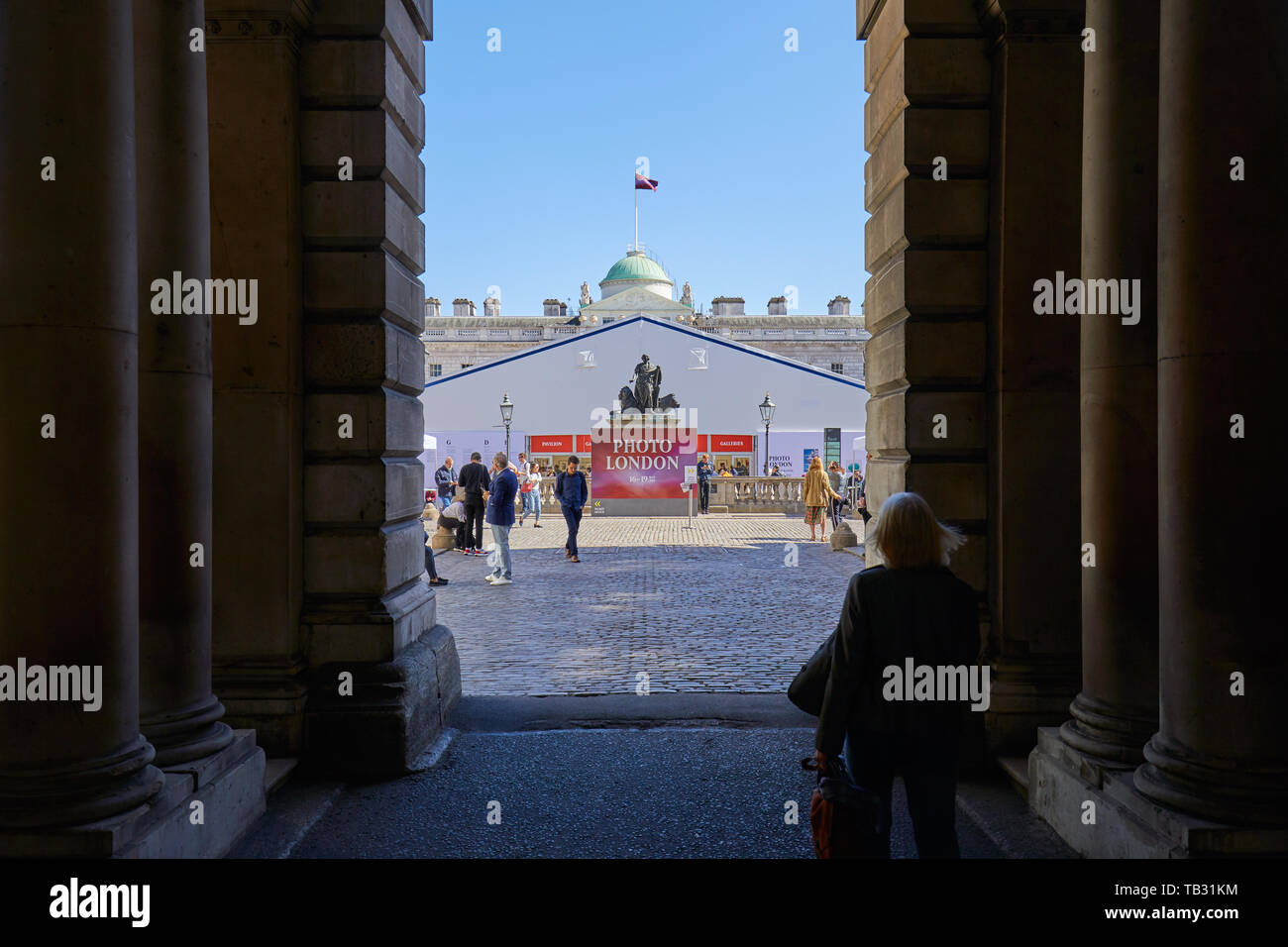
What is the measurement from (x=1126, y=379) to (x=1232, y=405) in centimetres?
91

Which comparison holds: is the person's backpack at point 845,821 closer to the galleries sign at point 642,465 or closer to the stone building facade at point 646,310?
the galleries sign at point 642,465

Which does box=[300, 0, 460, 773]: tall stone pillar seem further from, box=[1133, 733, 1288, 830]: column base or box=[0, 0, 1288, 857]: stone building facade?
box=[1133, 733, 1288, 830]: column base

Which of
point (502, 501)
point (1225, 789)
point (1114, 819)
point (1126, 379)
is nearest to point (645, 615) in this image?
point (502, 501)

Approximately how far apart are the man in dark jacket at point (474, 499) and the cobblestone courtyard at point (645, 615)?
1.35ft

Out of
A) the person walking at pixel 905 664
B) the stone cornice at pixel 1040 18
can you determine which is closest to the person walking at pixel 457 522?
the stone cornice at pixel 1040 18

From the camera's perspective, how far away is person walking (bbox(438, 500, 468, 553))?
18703 mm

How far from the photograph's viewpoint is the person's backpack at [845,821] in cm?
283

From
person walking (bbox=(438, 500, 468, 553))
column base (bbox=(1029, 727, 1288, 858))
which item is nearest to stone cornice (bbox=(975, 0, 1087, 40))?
column base (bbox=(1029, 727, 1288, 858))

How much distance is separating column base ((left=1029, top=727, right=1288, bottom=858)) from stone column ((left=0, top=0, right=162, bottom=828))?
379 centimetres

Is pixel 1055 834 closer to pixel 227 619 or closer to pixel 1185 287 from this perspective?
pixel 1185 287

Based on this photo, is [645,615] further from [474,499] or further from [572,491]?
[474,499]

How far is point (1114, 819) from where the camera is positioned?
371 cm
